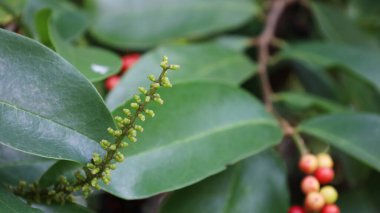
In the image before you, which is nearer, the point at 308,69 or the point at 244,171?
the point at 244,171

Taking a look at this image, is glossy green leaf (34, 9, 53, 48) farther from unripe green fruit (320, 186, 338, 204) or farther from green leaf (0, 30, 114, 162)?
unripe green fruit (320, 186, 338, 204)

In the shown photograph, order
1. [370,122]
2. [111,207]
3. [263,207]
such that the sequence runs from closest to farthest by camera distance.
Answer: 1. [263,207]
2. [370,122]
3. [111,207]

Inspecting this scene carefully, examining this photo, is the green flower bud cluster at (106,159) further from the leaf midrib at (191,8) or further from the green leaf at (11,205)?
the leaf midrib at (191,8)

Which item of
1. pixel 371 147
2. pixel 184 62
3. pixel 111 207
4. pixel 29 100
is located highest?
pixel 29 100

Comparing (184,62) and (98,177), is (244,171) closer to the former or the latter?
(184,62)

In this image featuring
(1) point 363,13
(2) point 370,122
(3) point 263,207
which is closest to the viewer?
(3) point 263,207

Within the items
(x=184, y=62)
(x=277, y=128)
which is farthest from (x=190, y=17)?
(x=277, y=128)

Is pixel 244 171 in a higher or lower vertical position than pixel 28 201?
lower
